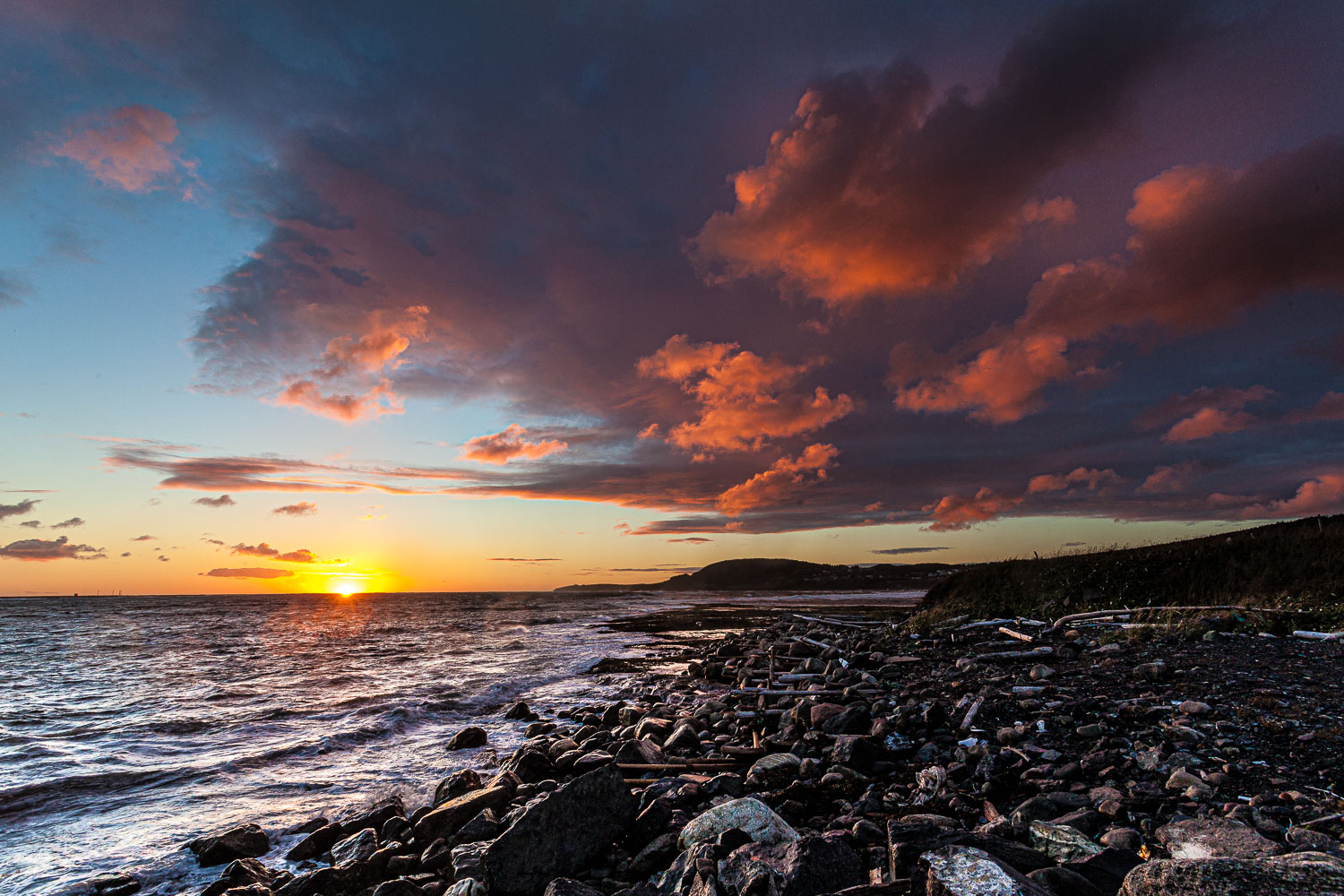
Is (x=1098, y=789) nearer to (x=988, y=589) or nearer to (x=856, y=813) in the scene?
(x=856, y=813)

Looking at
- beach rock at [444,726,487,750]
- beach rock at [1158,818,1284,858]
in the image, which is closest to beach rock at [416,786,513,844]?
beach rock at [444,726,487,750]

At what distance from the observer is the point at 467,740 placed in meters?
12.3

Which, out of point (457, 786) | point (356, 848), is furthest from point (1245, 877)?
point (457, 786)

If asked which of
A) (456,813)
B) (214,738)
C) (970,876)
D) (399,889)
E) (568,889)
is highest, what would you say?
(970,876)

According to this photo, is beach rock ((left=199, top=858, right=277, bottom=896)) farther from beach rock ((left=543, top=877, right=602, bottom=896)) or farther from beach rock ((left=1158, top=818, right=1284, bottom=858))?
beach rock ((left=1158, top=818, right=1284, bottom=858))

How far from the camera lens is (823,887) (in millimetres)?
4082

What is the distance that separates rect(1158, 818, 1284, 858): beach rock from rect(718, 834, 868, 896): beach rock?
240 cm

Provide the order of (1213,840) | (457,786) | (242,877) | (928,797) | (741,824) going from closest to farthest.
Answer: (1213,840), (741,824), (928,797), (242,877), (457,786)

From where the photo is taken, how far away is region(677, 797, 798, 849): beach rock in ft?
16.5

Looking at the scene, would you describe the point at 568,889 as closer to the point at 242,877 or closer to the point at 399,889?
the point at 399,889

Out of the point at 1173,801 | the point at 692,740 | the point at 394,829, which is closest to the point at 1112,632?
the point at 1173,801

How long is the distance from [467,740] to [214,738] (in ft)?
21.7

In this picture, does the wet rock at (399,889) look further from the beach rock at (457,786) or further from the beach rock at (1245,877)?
the beach rock at (1245,877)

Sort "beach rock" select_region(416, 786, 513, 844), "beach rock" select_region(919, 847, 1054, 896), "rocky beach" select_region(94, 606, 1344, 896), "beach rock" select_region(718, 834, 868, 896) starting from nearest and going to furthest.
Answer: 1. "beach rock" select_region(919, 847, 1054, 896)
2. "beach rock" select_region(718, 834, 868, 896)
3. "rocky beach" select_region(94, 606, 1344, 896)
4. "beach rock" select_region(416, 786, 513, 844)
